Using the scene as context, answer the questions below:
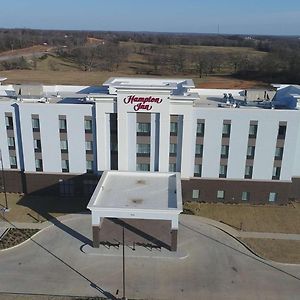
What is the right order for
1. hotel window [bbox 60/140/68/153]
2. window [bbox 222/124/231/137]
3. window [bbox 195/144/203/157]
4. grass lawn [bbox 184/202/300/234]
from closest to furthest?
grass lawn [bbox 184/202/300/234] → window [bbox 222/124/231/137] → window [bbox 195/144/203/157] → hotel window [bbox 60/140/68/153]

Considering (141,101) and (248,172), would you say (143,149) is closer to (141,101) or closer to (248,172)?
(141,101)

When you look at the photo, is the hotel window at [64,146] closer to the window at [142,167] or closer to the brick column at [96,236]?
the window at [142,167]

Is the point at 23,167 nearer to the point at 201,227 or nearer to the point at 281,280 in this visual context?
the point at 201,227

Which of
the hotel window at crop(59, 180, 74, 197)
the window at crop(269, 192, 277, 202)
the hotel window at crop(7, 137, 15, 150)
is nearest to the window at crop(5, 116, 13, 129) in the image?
the hotel window at crop(7, 137, 15, 150)

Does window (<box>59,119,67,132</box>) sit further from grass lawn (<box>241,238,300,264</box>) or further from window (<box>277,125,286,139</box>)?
window (<box>277,125,286,139</box>)

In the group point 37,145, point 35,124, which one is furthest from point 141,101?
point 37,145

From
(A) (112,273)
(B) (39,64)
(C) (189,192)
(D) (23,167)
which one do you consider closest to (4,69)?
(B) (39,64)

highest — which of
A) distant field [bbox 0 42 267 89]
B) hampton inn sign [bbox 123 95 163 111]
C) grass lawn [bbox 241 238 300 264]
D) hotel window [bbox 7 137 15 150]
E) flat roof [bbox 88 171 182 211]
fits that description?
hampton inn sign [bbox 123 95 163 111]

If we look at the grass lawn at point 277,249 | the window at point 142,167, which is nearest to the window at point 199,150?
the window at point 142,167
